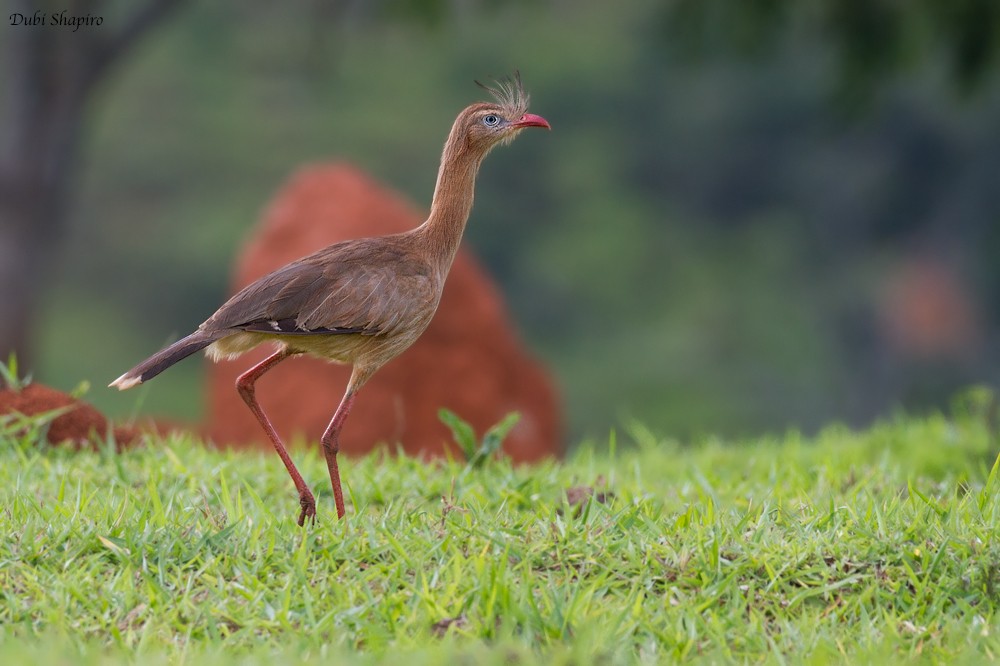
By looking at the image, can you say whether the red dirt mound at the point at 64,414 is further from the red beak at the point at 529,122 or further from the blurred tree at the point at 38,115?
the blurred tree at the point at 38,115

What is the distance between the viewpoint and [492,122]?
480 centimetres

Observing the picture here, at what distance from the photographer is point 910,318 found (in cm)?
1836

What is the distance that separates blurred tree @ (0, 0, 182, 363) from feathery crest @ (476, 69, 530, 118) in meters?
5.59

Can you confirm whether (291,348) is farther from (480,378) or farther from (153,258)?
(153,258)

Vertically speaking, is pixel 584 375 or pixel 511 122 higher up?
pixel 511 122

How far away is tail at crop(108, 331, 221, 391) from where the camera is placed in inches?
156

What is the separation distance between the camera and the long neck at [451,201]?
4.74 meters

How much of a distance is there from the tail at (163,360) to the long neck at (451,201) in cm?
94

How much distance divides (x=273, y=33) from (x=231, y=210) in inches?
110

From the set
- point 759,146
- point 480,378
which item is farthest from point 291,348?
point 759,146

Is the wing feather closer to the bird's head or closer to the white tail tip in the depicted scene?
the white tail tip
